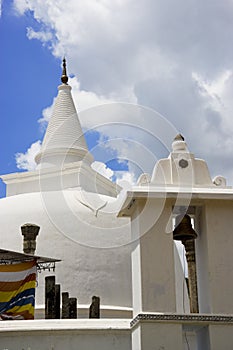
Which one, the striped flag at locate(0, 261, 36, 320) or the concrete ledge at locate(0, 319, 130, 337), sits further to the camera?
the striped flag at locate(0, 261, 36, 320)

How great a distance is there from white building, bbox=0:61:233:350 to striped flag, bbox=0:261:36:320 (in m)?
2.14

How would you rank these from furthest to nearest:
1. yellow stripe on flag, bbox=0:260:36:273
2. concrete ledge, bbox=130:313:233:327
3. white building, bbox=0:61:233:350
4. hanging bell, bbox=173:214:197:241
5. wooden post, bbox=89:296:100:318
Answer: wooden post, bbox=89:296:100:318, yellow stripe on flag, bbox=0:260:36:273, hanging bell, bbox=173:214:197:241, white building, bbox=0:61:233:350, concrete ledge, bbox=130:313:233:327

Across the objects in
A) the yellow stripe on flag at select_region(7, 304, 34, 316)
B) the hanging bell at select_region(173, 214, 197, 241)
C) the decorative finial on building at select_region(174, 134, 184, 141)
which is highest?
the decorative finial on building at select_region(174, 134, 184, 141)

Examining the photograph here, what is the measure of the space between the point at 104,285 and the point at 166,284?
413 inches

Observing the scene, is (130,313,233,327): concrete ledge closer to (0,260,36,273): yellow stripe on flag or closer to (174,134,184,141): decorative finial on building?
(174,134,184,141): decorative finial on building

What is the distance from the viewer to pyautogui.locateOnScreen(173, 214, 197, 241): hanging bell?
9.40 metres

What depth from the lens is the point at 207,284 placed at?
8.91 meters

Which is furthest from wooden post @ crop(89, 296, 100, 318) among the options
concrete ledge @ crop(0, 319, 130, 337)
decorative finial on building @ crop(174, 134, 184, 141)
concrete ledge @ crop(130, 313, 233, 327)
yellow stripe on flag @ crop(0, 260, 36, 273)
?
concrete ledge @ crop(130, 313, 233, 327)

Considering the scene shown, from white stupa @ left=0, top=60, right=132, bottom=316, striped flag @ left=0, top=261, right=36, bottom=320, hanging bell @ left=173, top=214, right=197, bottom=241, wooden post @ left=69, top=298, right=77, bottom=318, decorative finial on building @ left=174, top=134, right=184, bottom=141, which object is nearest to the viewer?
hanging bell @ left=173, top=214, right=197, bottom=241

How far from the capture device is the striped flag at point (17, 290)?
15.8m

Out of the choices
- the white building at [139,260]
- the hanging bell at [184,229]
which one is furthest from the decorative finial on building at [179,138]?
the hanging bell at [184,229]

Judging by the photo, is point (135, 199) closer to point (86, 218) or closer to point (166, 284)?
point (166, 284)

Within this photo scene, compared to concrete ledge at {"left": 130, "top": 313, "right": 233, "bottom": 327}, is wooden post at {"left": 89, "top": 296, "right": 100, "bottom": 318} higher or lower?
higher

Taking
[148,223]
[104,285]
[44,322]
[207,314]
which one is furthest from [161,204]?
[104,285]
